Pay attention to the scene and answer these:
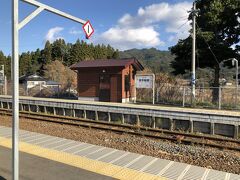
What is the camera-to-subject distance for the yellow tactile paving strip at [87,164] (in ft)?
20.2

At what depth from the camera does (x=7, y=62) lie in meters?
88.4

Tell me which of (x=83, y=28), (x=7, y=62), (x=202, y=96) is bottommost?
(x=202, y=96)

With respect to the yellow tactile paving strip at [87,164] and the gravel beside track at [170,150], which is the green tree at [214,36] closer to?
the gravel beside track at [170,150]

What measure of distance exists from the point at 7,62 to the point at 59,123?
8173cm

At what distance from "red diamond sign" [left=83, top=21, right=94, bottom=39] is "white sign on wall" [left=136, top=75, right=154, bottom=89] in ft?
40.9

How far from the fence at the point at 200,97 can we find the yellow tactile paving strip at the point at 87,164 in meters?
13.0

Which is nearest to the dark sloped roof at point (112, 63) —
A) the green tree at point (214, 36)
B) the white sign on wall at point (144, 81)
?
the white sign on wall at point (144, 81)

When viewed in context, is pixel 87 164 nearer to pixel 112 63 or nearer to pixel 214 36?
pixel 112 63

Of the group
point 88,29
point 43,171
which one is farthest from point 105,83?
point 43,171

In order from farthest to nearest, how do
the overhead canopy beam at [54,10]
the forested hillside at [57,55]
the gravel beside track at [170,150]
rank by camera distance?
the forested hillside at [57,55] < the gravel beside track at [170,150] < the overhead canopy beam at [54,10]

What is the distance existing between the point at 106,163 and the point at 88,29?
4.46 m

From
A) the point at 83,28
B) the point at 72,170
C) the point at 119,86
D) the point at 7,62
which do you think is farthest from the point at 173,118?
the point at 7,62

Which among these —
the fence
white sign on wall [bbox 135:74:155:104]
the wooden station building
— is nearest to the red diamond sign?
the fence

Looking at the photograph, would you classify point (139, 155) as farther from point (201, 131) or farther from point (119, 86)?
point (119, 86)
